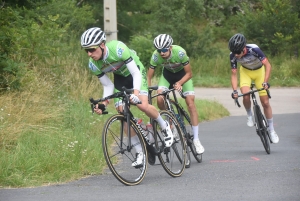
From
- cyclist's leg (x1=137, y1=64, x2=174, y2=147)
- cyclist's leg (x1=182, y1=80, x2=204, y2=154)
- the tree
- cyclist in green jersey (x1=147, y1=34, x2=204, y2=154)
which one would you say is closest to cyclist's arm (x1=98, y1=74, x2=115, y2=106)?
cyclist's leg (x1=137, y1=64, x2=174, y2=147)

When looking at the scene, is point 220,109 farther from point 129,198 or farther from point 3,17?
point 129,198

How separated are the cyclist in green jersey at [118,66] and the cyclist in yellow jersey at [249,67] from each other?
2.98 meters

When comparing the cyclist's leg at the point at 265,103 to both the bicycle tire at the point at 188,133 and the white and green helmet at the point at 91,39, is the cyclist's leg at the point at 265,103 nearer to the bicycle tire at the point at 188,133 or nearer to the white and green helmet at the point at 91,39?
the bicycle tire at the point at 188,133

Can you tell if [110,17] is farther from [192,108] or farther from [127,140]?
[127,140]

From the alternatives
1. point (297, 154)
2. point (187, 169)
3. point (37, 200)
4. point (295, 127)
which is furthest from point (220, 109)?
point (37, 200)

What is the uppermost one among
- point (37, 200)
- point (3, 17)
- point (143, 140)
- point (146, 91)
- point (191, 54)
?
point (191, 54)

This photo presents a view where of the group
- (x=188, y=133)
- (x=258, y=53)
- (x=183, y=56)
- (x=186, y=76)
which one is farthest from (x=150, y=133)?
(x=258, y=53)

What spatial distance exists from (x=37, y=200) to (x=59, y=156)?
218 centimetres

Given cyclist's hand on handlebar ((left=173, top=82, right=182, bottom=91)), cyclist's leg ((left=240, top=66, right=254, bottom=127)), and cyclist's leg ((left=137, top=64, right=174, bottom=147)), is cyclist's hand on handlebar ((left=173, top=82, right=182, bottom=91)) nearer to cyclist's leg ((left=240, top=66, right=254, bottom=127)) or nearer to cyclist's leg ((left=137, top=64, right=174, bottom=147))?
cyclist's leg ((left=137, top=64, right=174, bottom=147))

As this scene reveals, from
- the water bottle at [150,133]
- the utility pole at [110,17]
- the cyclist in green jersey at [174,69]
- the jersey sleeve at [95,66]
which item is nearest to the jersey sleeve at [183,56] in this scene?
the cyclist in green jersey at [174,69]

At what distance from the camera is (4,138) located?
1112 cm

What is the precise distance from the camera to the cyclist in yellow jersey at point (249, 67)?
41.1 ft

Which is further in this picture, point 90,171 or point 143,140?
point 90,171

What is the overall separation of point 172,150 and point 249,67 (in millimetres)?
3535
